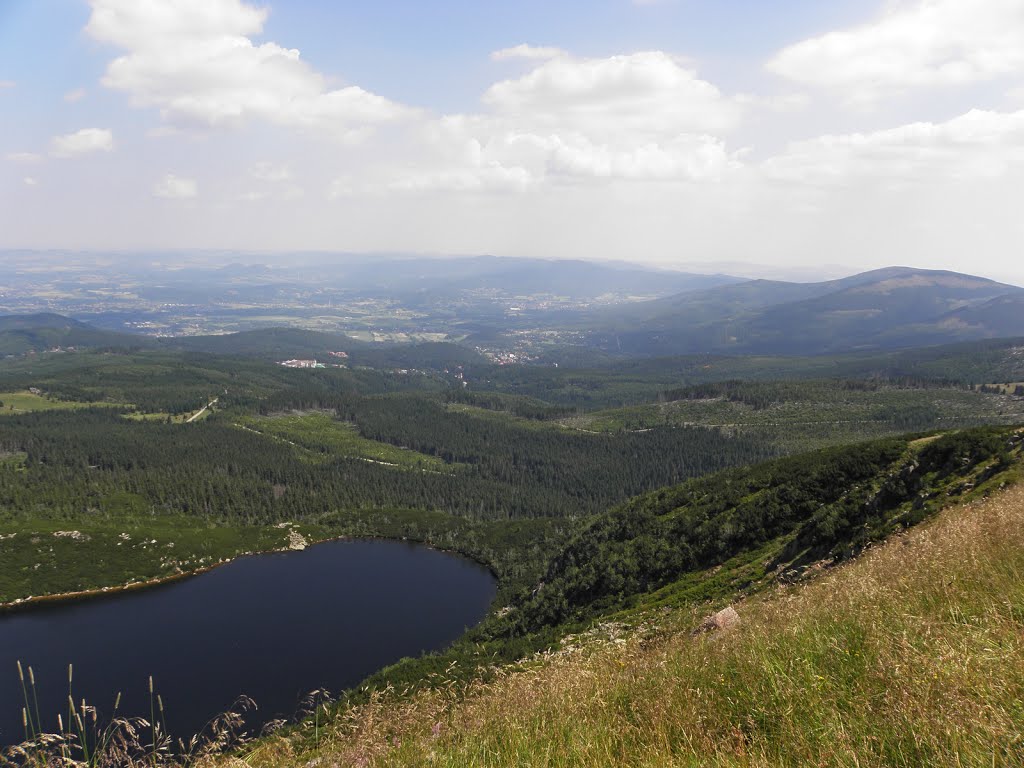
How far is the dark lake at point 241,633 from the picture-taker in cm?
6044

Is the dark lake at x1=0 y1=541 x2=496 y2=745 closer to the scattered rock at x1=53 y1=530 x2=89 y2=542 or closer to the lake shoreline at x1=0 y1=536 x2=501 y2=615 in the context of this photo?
the lake shoreline at x1=0 y1=536 x2=501 y2=615

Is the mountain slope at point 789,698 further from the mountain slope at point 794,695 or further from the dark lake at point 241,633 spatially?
the dark lake at point 241,633

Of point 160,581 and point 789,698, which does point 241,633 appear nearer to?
point 160,581

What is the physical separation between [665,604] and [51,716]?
63.0 meters

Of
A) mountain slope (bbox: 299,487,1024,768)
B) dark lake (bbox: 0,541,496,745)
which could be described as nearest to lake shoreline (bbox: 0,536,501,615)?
dark lake (bbox: 0,541,496,745)

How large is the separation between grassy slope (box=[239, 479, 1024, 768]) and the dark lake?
61353 millimetres

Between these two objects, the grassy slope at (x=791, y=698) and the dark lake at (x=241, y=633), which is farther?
the dark lake at (x=241, y=633)

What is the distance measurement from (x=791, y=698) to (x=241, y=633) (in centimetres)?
8758

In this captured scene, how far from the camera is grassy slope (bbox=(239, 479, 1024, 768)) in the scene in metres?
4.60

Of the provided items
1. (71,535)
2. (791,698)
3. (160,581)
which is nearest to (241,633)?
(160,581)

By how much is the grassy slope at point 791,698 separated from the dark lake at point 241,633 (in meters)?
61.4

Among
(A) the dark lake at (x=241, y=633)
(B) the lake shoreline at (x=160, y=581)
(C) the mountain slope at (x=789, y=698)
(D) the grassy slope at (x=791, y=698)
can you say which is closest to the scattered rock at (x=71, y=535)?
(B) the lake shoreline at (x=160, y=581)

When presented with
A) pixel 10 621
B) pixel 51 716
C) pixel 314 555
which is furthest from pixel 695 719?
pixel 314 555

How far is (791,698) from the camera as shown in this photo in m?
5.67
